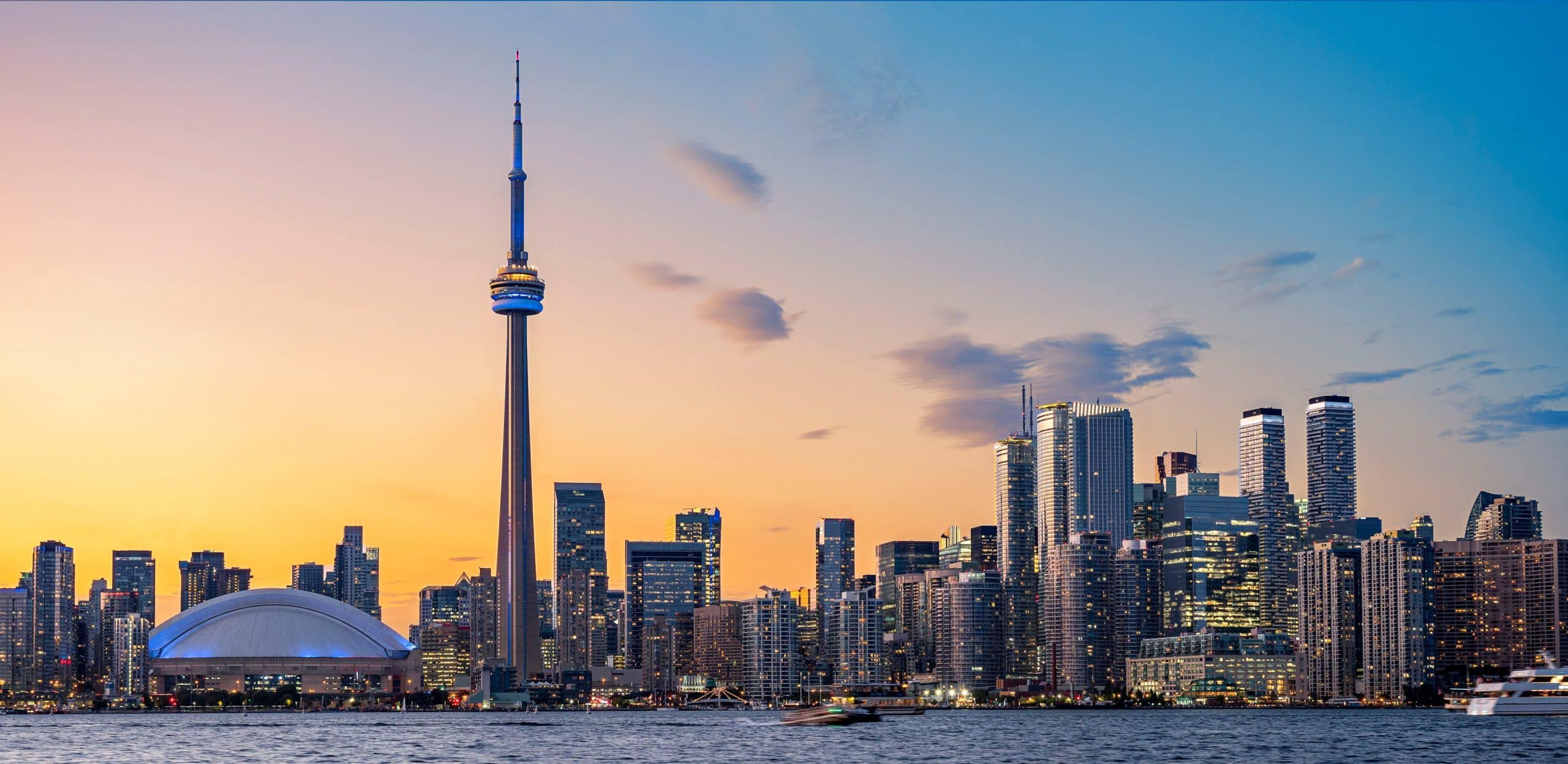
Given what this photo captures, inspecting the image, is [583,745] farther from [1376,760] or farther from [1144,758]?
[1376,760]

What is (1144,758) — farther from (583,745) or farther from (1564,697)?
(1564,697)

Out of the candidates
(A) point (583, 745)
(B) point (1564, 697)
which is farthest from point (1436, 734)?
(A) point (583, 745)

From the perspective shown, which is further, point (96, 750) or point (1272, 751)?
point (96, 750)

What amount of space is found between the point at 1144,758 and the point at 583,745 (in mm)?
54581

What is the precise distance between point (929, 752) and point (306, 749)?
5411 centimetres

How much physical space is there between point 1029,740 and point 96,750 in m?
84.3

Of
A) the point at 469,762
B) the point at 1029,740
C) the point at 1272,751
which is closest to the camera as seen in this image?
the point at 469,762

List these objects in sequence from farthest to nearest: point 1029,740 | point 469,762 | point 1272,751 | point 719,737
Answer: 1. point 719,737
2. point 1029,740
3. point 1272,751
4. point 469,762

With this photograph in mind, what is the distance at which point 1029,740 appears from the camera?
175125 millimetres

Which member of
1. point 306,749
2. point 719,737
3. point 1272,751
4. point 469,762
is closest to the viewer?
point 469,762

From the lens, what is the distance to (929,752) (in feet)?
483

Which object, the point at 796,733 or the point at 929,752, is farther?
the point at 796,733

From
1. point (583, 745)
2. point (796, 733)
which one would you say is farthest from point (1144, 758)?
point (796, 733)

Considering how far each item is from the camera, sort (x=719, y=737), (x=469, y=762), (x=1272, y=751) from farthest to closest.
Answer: (x=719, y=737) → (x=1272, y=751) → (x=469, y=762)
